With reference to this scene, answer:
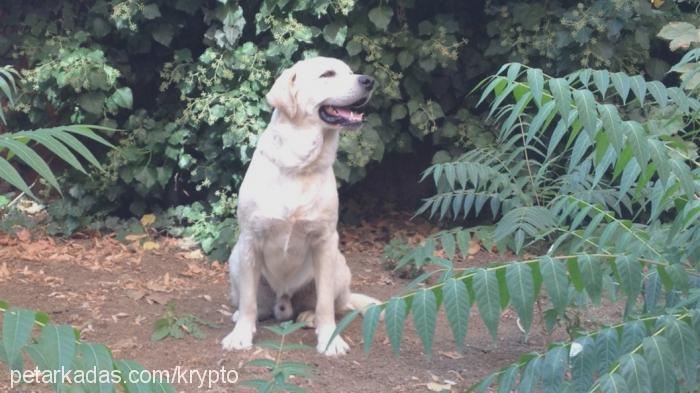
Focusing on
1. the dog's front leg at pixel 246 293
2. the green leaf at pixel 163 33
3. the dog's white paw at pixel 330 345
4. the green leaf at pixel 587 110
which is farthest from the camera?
the green leaf at pixel 163 33

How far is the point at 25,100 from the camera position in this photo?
7078 mm

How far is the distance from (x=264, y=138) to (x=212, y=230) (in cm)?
222

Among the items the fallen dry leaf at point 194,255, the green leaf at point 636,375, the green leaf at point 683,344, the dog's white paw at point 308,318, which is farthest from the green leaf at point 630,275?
the fallen dry leaf at point 194,255

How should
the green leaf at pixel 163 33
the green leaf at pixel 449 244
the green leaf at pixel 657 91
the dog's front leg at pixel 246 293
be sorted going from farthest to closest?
the green leaf at pixel 163 33 < the dog's front leg at pixel 246 293 < the green leaf at pixel 449 244 < the green leaf at pixel 657 91

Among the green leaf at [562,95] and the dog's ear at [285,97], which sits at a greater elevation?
the green leaf at [562,95]

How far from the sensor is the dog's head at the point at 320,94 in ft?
15.3

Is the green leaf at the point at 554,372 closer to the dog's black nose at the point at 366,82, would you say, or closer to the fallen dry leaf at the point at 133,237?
the dog's black nose at the point at 366,82

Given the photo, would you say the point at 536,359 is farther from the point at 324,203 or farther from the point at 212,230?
the point at 212,230

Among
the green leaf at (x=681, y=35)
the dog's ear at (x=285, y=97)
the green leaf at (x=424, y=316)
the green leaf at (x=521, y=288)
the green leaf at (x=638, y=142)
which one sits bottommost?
the green leaf at (x=424, y=316)

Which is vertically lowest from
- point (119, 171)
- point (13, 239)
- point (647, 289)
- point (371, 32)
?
point (13, 239)

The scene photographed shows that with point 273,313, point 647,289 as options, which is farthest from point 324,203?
point 647,289

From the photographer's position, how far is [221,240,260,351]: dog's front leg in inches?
182

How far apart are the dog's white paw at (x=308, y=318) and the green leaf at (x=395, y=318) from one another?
2.57 m

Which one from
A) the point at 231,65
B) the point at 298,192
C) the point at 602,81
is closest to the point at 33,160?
the point at 602,81
